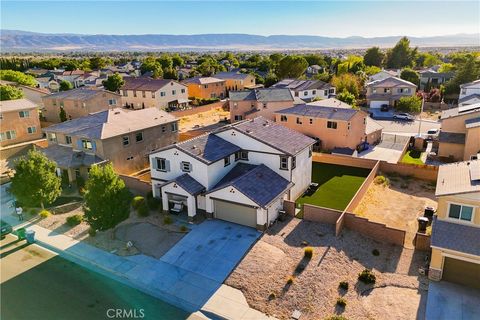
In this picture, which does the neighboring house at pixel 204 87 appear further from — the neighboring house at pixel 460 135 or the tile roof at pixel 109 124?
the neighboring house at pixel 460 135

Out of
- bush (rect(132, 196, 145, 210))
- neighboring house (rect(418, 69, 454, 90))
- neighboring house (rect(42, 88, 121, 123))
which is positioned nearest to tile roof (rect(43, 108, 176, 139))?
bush (rect(132, 196, 145, 210))

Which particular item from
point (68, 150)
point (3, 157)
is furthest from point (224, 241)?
point (3, 157)

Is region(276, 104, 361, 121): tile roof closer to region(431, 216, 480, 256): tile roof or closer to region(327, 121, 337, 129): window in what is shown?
region(327, 121, 337, 129): window

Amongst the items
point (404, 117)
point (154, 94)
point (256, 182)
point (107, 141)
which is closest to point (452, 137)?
point (404, 117)

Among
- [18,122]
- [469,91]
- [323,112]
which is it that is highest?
[469,91]

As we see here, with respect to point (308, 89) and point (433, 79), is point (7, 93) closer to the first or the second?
point (308, 89)

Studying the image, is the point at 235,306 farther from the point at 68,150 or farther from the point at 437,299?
the point at 68,150
